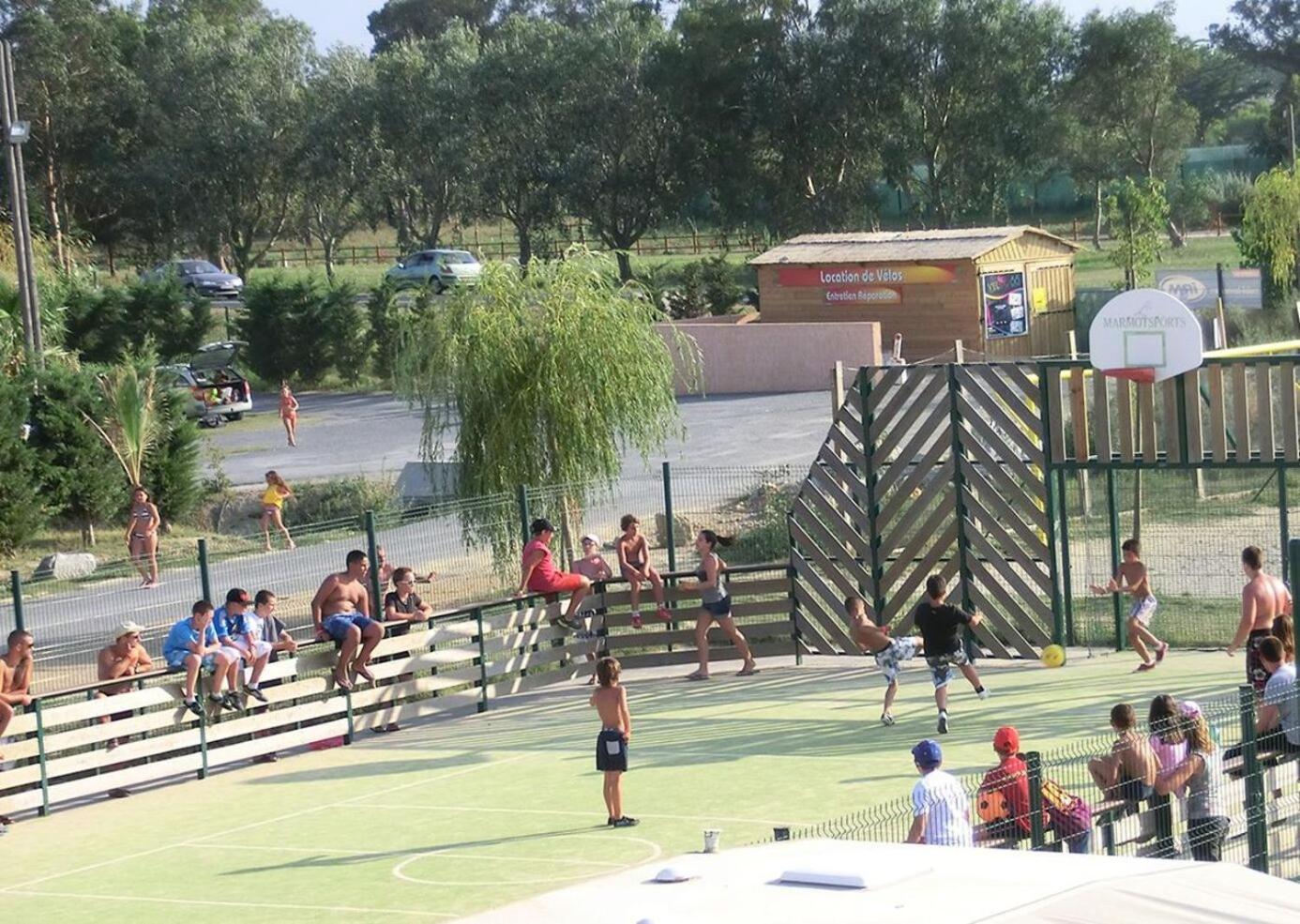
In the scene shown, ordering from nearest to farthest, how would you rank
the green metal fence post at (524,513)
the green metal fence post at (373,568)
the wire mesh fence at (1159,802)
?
1. the wire mesh fence at (1159,802)
2. the green metal fence post at (373,568)
3. the green metal fence post at (524,513)

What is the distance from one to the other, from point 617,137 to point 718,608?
47.8 meters

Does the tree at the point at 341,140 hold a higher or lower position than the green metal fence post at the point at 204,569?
higher

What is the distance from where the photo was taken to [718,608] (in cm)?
2028

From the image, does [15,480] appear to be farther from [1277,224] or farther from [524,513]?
[1277,224]

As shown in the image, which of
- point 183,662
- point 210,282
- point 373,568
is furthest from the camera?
point 210,282

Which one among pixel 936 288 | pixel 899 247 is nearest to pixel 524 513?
pixel 936 288

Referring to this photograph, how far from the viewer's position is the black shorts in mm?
13961

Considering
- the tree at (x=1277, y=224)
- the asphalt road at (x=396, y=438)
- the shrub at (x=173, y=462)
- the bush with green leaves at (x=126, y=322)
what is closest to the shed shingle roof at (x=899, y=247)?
the tree at (x=1277, y=224)

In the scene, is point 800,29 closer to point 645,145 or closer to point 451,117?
point 645,145

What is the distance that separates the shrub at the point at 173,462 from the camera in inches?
1270

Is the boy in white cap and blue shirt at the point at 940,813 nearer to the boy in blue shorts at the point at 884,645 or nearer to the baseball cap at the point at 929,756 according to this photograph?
the baseball cap at the point at 929,756

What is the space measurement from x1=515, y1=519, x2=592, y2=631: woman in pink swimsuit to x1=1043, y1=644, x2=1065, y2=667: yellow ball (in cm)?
486

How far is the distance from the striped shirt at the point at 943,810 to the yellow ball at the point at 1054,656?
9296 mm

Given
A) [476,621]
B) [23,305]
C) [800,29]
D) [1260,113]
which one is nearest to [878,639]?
[476,621]
